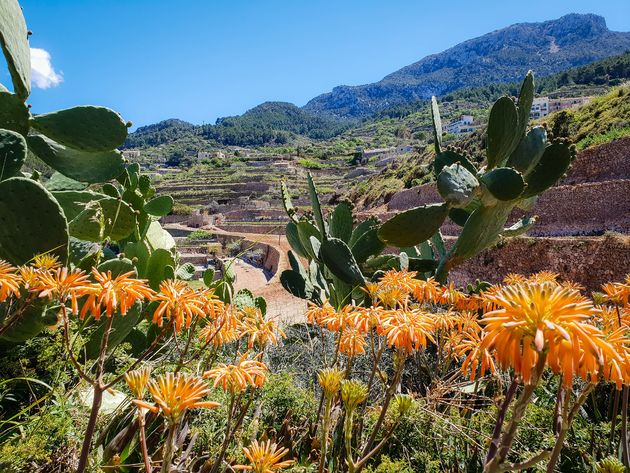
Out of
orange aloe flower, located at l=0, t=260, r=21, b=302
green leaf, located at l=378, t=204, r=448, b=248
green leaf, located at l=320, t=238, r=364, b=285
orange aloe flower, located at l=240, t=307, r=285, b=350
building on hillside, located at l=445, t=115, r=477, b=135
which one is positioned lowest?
building on hillside, located at l=445, t=115, r=477, b=135

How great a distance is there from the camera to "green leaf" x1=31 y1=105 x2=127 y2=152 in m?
2.50

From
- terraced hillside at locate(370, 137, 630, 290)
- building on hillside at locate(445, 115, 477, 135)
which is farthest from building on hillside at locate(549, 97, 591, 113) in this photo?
terraced hillside at locate(370, 137, 630, 290)

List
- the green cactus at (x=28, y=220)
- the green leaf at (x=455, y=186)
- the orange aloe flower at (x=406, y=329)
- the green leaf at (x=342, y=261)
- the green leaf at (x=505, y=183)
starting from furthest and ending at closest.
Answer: the green leaf at (x=342, y=261), the green leaf at (x=455, y=186), the green leaf at (x=505, y=183), the green cactus at (x=28, y=220), the orange aloe flower at (x=406, y=329)

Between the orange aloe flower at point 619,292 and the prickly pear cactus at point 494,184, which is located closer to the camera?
the orange aloe flower at point 619,292

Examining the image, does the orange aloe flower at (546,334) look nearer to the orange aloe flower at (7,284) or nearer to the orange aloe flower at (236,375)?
the orange aloe flower at (236,375)

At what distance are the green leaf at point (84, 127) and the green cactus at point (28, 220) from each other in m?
0.81

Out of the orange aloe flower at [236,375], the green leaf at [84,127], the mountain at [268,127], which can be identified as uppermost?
the mountain at [268,127]

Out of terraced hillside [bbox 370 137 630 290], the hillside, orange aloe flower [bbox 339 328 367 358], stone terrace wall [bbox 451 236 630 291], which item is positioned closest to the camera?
orange aloe flower [bbox 339 328 367 358]

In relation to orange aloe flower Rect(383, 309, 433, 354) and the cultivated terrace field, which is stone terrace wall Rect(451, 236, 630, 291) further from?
orange aloe flower Rect(383, 309, 433, 354)

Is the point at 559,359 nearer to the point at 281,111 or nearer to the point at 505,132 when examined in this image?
the point at 505,132

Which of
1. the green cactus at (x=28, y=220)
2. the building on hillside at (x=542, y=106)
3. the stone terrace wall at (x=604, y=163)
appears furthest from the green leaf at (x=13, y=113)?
the building on hillside at (x=542, y=106)

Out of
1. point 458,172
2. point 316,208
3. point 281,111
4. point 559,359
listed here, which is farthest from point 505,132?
point 281,111

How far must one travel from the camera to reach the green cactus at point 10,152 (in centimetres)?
208

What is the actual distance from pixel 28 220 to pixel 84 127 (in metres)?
0.94
